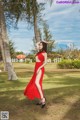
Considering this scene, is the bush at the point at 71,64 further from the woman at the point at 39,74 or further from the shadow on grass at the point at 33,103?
the woman at the point at 39,74

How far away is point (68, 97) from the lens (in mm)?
13398

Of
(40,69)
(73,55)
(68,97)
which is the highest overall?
(40,69)

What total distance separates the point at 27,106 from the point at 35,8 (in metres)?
16.2

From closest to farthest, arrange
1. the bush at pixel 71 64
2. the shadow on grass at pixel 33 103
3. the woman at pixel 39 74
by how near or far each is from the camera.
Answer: the shadow on grass at pixel 33 103 < the woman at pixel 39 74 < the bush at pixel 71 64

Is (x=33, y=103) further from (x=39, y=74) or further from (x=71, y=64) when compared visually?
(x=71, y=64)

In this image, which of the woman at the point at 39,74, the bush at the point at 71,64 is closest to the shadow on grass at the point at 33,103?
the woman at the point at 39,74

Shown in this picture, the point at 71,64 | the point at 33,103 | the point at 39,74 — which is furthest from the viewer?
the point at 71,64

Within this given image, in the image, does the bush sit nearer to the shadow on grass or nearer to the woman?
the shadow on grass

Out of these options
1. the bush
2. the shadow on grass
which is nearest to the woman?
the shadow on grass

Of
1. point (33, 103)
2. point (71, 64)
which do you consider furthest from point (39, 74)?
point (71, 64)

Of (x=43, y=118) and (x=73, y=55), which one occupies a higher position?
(x=43, y=118)

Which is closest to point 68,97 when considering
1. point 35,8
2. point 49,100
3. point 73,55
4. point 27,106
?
point 49,100

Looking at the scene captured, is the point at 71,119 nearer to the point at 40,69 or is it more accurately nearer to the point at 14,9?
the point at 40,69

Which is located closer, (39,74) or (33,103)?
(39,74)
